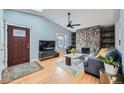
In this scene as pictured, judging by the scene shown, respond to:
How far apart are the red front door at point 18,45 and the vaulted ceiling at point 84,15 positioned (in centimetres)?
49

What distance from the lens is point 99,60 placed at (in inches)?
101

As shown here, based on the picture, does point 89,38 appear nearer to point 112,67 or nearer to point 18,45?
point 112,67

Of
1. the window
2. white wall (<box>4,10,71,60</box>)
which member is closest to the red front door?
white wall (<box>4,10,71,60</box>)

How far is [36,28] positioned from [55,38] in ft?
1.65

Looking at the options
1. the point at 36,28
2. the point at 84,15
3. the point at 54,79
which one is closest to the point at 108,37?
the point at 84,15

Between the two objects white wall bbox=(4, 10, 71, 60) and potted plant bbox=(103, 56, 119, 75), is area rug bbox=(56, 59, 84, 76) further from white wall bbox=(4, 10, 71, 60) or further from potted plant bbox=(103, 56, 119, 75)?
potted plant bbox=(103, 56, 119, 75)

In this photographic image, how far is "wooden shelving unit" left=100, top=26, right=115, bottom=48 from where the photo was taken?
198 cm

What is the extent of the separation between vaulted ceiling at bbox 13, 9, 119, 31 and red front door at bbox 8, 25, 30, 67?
49 centimetres

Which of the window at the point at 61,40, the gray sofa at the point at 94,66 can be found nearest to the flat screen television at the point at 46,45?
the window at the point at 61,40

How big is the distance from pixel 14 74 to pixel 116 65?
6.57ft

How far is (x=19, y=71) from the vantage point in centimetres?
238
